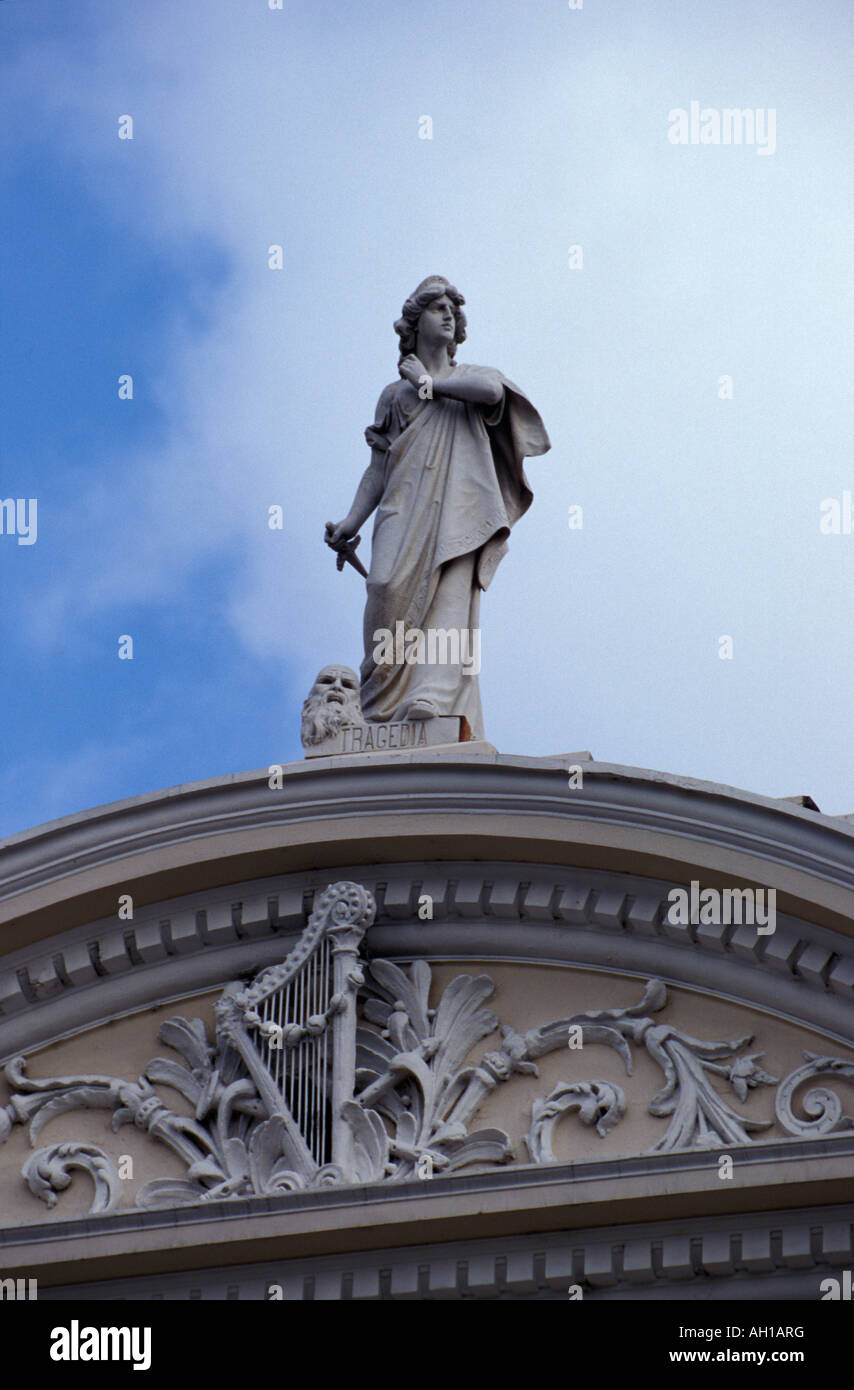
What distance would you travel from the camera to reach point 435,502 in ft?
40.8

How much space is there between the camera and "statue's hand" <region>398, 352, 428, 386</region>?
41.2 ft

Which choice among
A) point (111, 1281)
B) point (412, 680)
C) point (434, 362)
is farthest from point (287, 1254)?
point (434, 362)

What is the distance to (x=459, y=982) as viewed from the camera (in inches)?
433

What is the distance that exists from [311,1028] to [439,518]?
2.83 meters

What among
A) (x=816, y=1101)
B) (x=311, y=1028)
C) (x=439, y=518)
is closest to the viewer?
(x=816, y=1101)

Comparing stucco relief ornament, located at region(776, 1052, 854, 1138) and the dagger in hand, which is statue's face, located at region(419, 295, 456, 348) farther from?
stucco relief ornament, located at region(776, 1052, 854, 1138)

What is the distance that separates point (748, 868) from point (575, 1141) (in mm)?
1349

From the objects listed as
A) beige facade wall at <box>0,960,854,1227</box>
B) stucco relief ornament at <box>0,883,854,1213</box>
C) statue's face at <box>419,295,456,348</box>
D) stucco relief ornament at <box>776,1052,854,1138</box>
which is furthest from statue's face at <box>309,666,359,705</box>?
stucco relief ornament at <box>776,1052,854,1138</box>

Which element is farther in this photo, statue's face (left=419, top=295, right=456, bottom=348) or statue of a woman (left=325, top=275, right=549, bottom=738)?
statue's face (left=419, top=295, right=456, bottom=348)

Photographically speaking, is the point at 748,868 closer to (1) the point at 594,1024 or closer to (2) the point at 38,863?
(1) the point at 594,1024

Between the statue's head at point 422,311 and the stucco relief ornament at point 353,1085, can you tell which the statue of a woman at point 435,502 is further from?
the stucco relief ornament at point 353,1085

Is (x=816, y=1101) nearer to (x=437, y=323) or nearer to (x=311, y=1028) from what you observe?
(x=311, y=1028)
